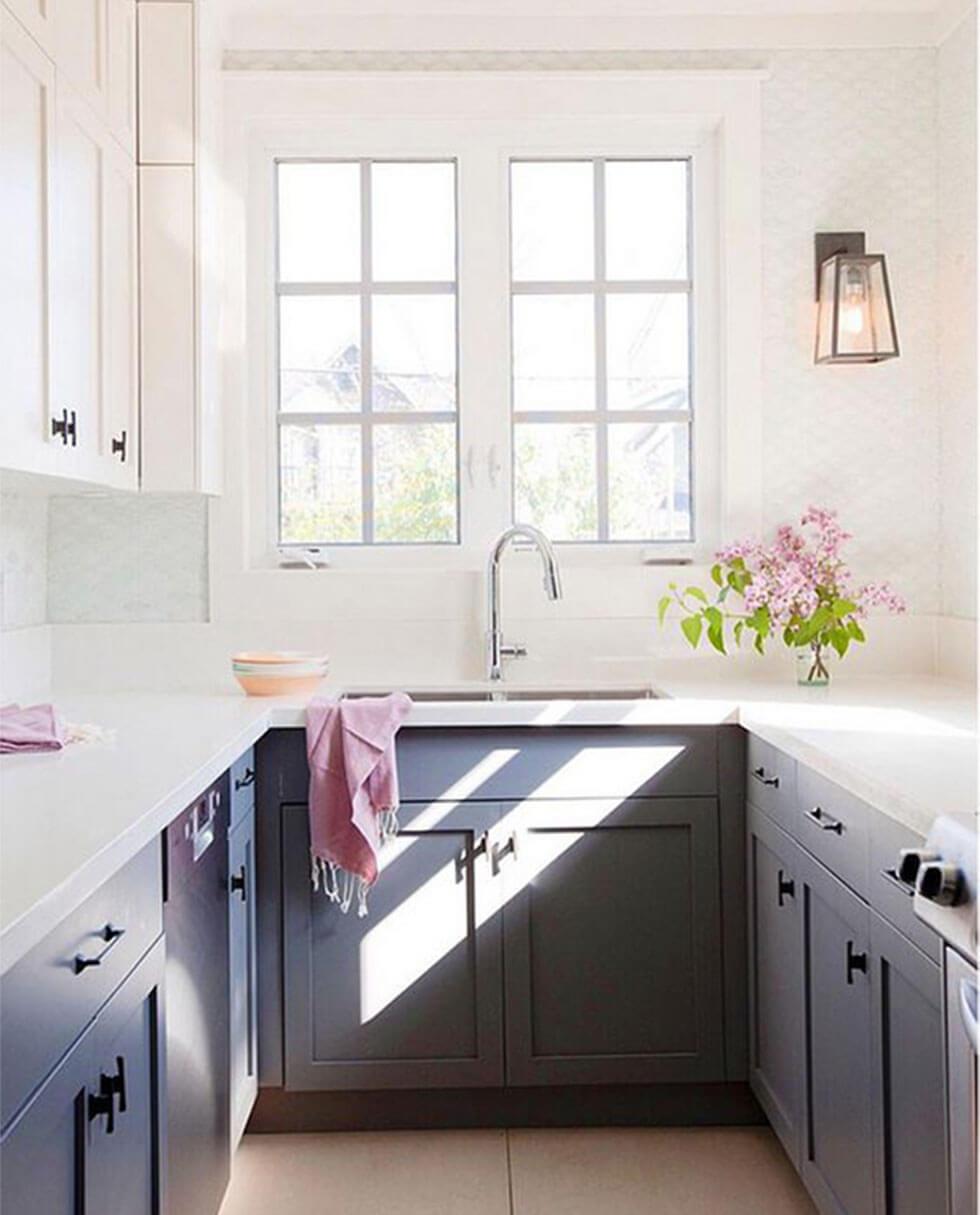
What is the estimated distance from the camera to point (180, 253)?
2.76m

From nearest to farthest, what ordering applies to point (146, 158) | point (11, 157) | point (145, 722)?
point (11, 157)
point (145, 722)
point (146, 158)

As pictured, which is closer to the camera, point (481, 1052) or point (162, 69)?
point (481, 1052)

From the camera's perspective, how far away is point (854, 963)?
5.87ft

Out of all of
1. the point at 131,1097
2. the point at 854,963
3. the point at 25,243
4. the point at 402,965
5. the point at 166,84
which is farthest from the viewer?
the point at 166,84

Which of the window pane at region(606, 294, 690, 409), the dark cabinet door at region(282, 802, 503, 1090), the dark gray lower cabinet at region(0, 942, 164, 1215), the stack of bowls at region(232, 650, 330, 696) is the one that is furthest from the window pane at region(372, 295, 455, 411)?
the dark gray lower cabinet at region(0, 942, 164, 1215)

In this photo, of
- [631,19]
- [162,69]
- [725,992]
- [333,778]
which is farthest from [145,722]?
[631,19]

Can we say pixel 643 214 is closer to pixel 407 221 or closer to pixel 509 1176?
pixel 407 221

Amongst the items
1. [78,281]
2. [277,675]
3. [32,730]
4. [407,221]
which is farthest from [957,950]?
[407,221]

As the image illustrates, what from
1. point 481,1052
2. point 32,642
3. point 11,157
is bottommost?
point 481,1052

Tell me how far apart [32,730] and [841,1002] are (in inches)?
52.2

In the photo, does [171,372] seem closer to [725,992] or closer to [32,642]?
[32,642]

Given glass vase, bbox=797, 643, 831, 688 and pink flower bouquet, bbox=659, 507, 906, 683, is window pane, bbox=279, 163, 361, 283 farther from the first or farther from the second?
glass vase, bbox=797, 643, 831, 688

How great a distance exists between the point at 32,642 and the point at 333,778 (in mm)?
932

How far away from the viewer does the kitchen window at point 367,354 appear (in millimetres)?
3170
